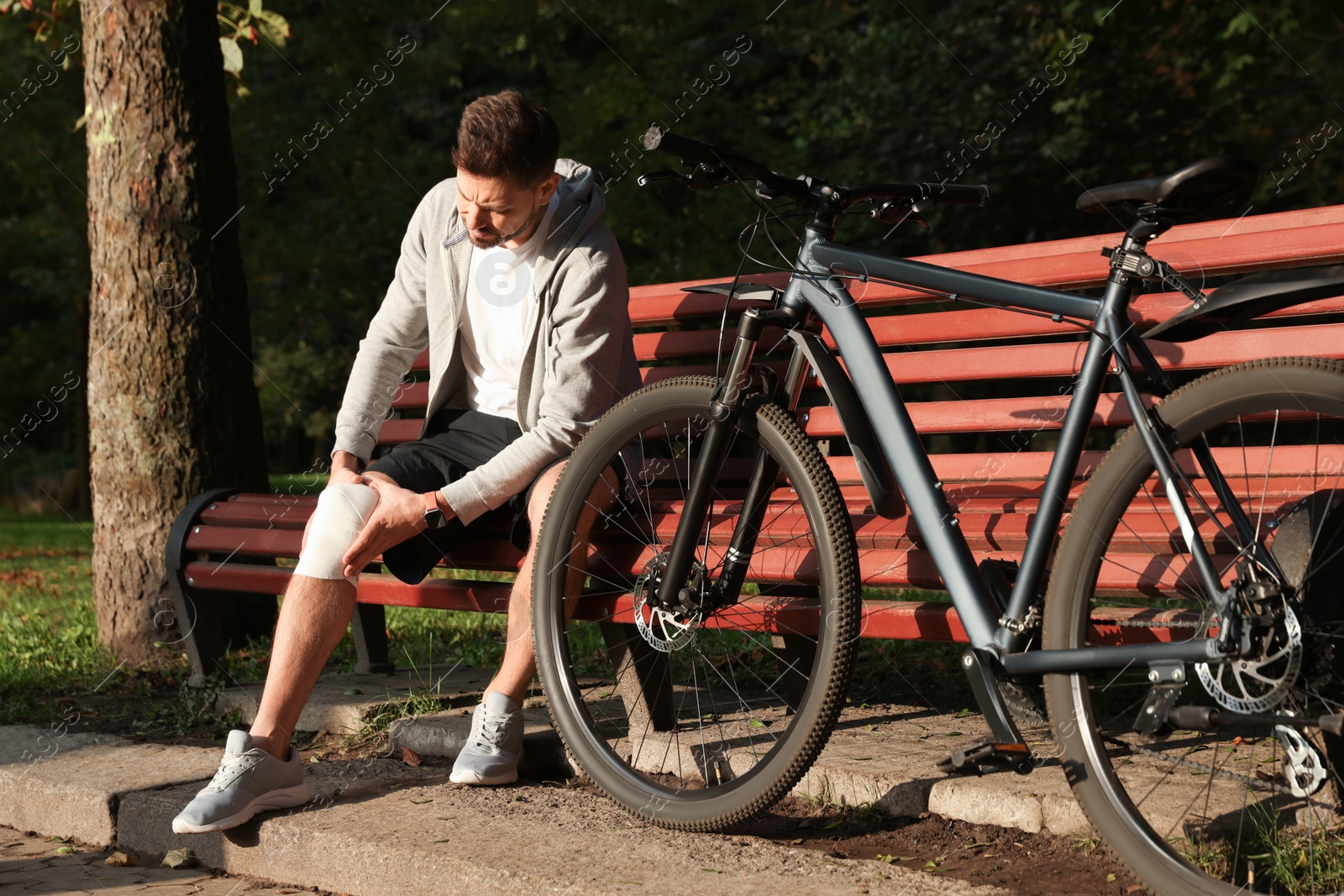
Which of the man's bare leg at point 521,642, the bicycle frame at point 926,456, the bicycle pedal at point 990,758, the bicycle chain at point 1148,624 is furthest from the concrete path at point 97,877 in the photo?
the bicycle chain at point 1148,624

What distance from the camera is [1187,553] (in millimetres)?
2408

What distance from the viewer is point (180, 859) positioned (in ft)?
10.2

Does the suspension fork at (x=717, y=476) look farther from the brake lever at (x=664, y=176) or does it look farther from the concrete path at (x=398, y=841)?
the concrete path at (x=398, y=841)

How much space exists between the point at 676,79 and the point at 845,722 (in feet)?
31.8

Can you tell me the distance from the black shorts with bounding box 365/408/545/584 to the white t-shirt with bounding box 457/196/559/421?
58 mm

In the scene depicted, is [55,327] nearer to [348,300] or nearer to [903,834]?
[348,300]

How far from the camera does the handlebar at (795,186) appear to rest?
9.01 ft

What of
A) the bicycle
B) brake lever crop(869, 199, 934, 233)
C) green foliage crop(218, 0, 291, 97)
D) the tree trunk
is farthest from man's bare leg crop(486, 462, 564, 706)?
green foliage crop(218, 0, 291, 97)

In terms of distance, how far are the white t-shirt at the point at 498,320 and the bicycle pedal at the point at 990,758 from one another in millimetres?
1560

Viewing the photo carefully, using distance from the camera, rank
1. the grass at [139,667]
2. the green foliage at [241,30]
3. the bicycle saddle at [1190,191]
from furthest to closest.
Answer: the green foliage at [241,30], the grass at [139,667], the bicycle saddle at [1190,191]

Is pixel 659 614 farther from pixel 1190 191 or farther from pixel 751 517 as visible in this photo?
pixel 1190 191

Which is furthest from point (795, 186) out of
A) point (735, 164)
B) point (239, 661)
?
point (239, 661)

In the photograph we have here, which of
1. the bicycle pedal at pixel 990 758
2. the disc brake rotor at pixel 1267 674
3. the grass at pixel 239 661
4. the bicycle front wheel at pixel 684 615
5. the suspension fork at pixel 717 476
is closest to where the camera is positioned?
the disc brake rotor at pixel 1267 674

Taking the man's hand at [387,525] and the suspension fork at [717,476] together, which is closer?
the suspension fork at [717,476]
